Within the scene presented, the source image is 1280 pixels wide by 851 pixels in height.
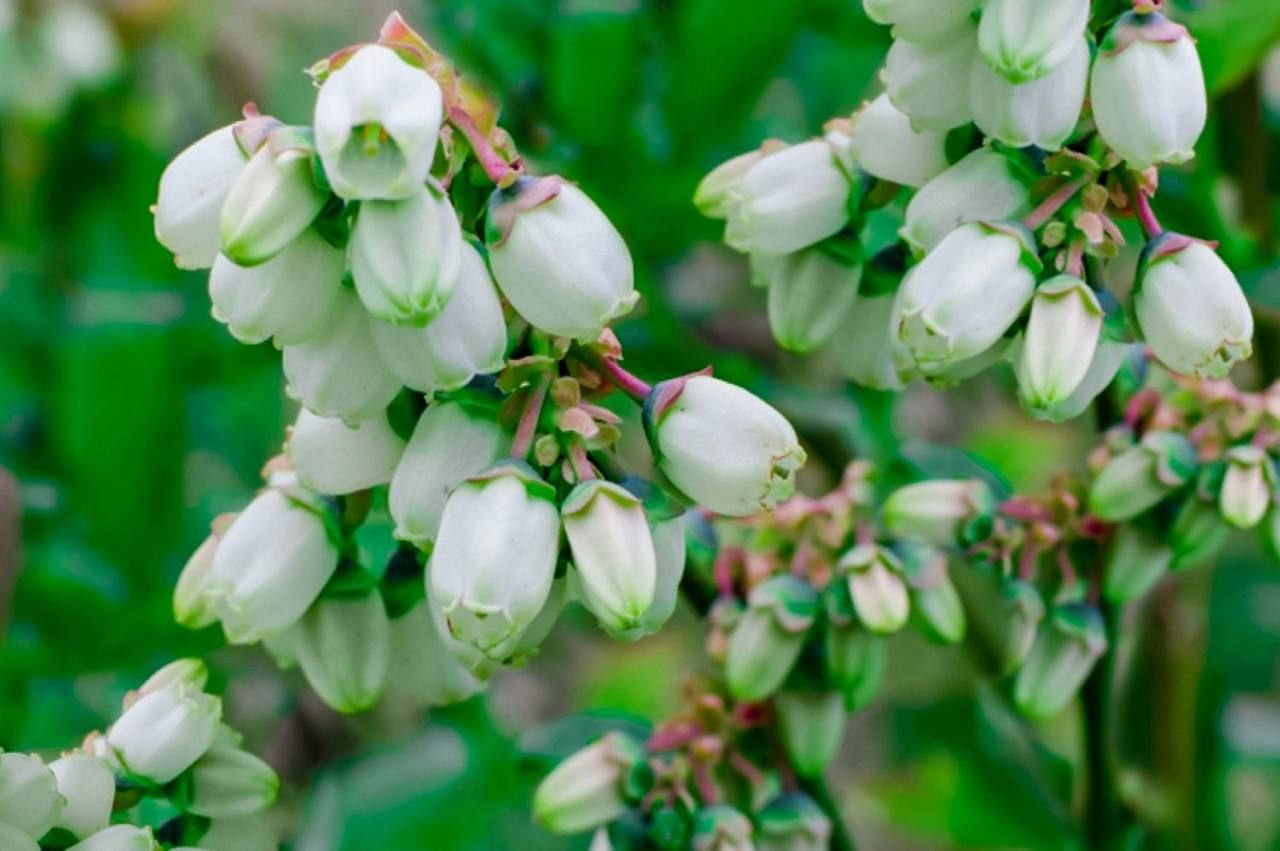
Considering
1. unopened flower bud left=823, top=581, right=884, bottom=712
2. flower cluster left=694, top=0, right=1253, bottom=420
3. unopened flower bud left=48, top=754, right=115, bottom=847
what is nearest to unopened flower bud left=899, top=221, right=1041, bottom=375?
flower cluster left=694, top=0, right=1253, bottom=420

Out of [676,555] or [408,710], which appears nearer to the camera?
[676,555]

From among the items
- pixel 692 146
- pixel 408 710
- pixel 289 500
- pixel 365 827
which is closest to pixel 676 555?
pixel 289 500

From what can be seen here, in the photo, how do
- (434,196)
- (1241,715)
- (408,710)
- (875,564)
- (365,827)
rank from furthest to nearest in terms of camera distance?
(408,710)
(1241,715)
(365,827)
(875,564)
(434,196)

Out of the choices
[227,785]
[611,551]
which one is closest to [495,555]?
[611,551]

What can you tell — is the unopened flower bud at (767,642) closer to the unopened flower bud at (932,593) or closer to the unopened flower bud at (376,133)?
the unopened flower bud at (932,593)

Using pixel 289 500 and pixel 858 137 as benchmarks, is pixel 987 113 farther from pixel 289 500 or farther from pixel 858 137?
pixel 289 500

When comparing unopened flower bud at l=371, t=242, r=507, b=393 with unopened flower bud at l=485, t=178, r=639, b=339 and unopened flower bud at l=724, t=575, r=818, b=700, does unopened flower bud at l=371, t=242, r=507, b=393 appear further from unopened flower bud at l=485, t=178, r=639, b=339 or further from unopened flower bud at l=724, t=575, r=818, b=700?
unopened flower bud at l=724, t=575, r=818, b=700

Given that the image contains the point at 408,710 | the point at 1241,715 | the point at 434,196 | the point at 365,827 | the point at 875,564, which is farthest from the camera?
the point at 408,710
